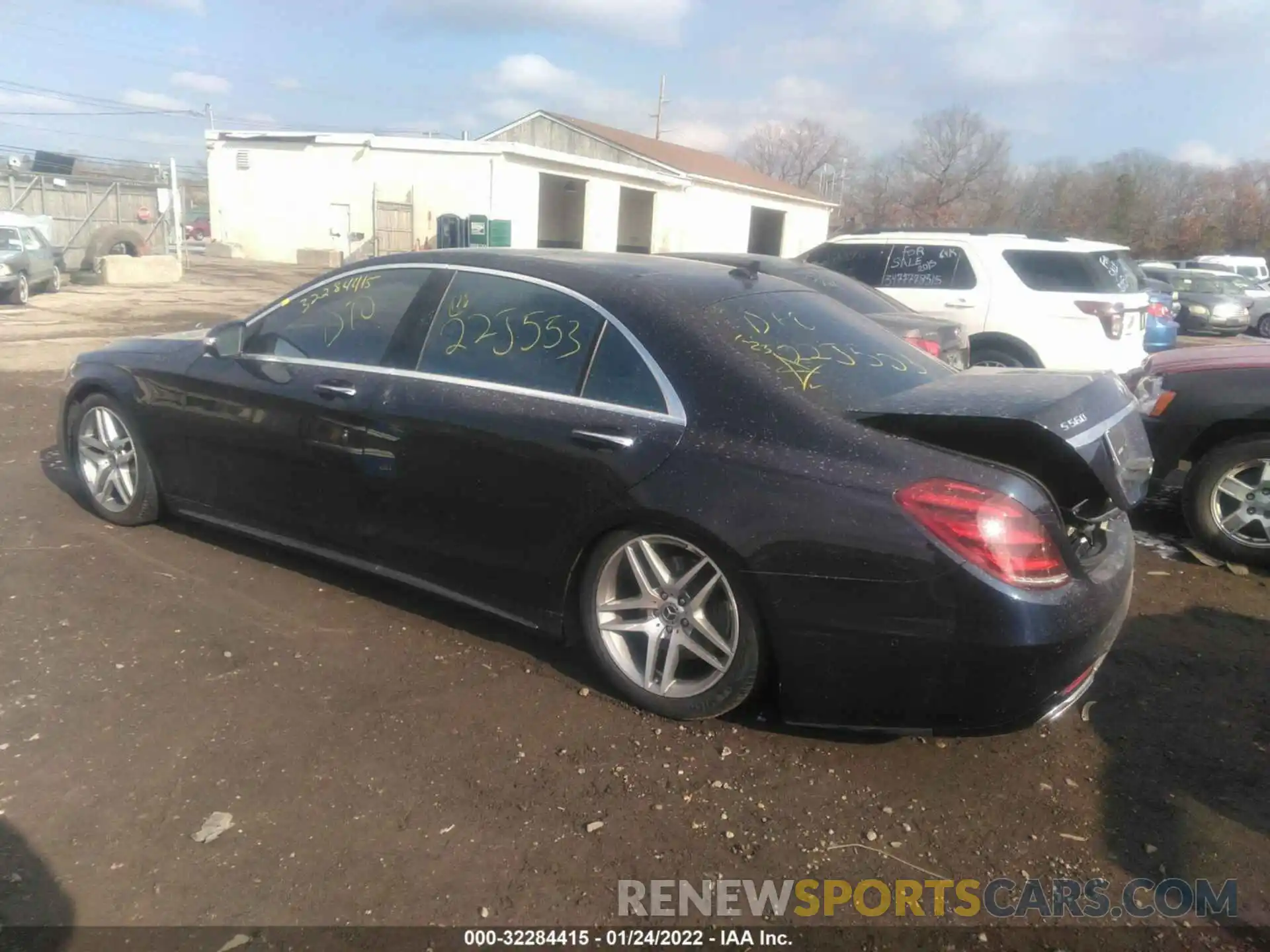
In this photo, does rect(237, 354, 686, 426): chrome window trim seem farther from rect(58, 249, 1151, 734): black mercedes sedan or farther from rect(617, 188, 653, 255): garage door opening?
rect(617, 188, 653, 255): garage door opening

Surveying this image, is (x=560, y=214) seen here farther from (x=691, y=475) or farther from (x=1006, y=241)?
(x=691, y=475)

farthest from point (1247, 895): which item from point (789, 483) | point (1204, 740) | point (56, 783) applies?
point (56, 783)

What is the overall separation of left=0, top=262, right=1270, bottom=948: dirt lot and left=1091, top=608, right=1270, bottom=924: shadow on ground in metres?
0.01

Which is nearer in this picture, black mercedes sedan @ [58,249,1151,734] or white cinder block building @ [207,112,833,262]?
black mercedes sedan @ [58,249,1151,734]

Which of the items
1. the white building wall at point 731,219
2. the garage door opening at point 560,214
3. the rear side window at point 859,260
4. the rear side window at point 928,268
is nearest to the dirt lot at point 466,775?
the rear side window at point 928,268

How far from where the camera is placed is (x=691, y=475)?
3119mm

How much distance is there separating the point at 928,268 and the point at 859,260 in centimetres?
84

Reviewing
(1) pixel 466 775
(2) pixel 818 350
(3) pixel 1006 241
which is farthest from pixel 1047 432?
(3) pixel 1006 241

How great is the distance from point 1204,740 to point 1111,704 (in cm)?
32

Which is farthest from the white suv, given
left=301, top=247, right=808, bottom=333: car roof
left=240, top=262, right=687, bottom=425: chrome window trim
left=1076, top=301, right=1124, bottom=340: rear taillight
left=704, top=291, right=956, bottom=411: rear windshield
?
left=240, top=262, right=687, bottom=425: chrome window trim

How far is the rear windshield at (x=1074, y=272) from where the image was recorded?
8.64 metres

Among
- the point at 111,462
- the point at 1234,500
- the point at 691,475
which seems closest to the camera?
the point at 691,475

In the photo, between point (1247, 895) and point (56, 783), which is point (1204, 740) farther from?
point (56, 783)

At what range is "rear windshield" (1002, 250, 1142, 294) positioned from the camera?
8641mm
